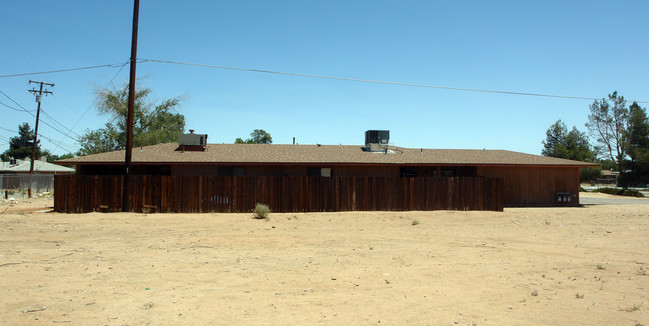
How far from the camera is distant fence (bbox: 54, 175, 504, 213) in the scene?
21.6 m

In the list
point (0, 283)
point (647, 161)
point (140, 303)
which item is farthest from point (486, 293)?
point (647, 161)

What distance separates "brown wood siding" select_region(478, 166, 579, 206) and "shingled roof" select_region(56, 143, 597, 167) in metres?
0.70

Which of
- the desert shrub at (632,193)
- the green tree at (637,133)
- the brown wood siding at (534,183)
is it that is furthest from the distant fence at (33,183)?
the green tree at (637,133)

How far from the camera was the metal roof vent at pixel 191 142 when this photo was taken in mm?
26969

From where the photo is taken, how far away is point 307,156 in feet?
85.0

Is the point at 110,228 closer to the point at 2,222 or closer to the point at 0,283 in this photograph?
the point at 2,222

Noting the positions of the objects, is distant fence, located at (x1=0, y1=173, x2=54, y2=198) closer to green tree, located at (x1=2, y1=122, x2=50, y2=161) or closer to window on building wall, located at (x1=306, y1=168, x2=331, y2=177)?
window on building wall, located at (x1=306, y1=168, x2=331, y2=177)

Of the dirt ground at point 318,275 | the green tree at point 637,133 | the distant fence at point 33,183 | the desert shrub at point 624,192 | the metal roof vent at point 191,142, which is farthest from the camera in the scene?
the green tree at point 637,133

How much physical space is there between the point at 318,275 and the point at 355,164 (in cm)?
1545

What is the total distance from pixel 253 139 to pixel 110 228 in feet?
260

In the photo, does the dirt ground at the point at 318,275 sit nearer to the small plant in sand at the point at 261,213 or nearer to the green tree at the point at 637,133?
the small plant in sand at the point at 261,213

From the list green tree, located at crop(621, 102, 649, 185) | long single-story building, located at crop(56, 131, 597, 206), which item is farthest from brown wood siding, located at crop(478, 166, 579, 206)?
green tree, located at crop(621, 102, 649, 185)

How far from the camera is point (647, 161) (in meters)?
53.9

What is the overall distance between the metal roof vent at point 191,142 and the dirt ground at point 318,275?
10.3 m
